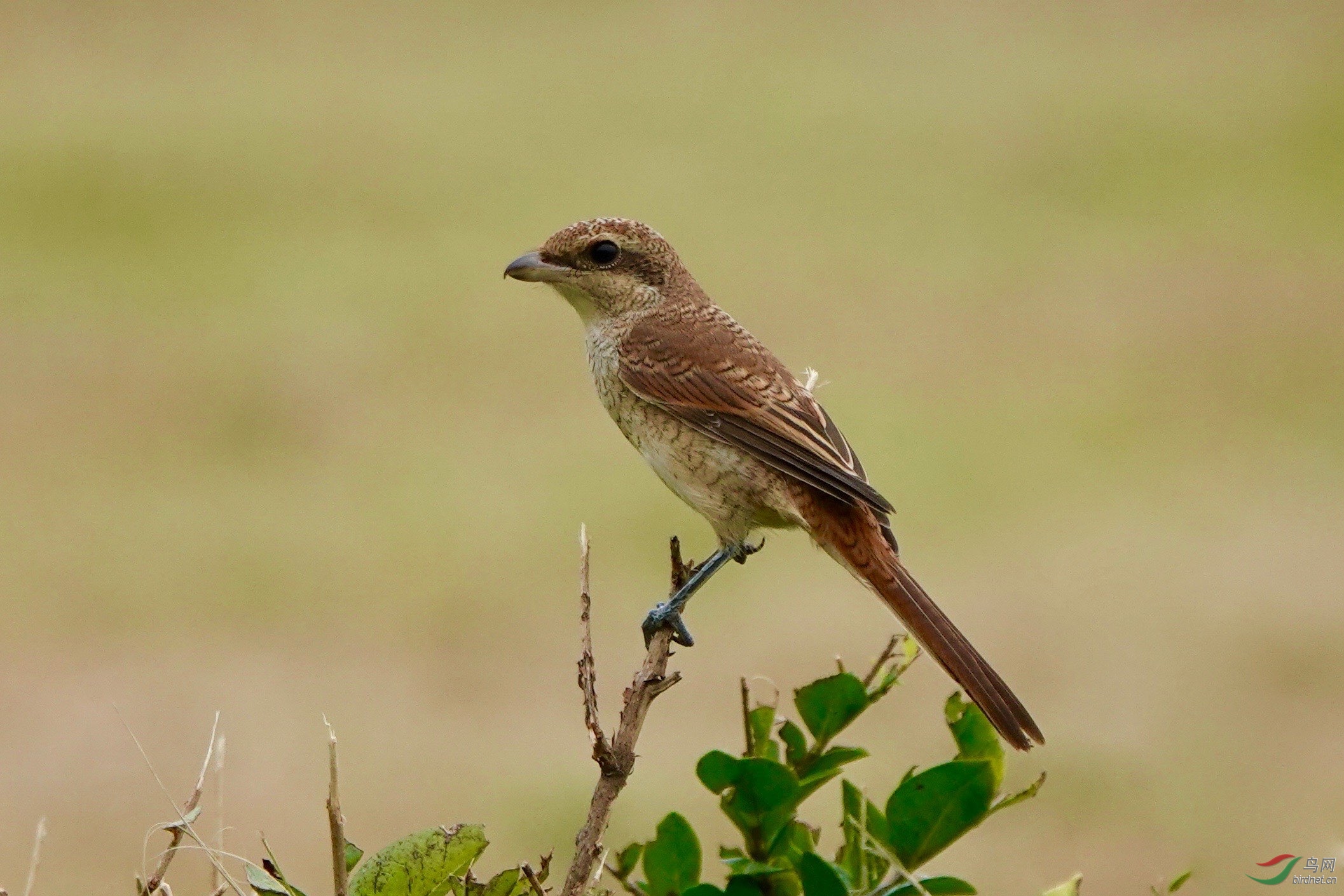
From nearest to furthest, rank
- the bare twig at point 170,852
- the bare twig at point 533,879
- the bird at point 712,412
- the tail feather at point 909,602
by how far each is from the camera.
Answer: the bare twig at point 533,879 < the bare twig at point 170,852 < the tail feather at point 909,602 < the bird at point 712,412

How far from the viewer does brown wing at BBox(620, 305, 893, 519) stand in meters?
3.48

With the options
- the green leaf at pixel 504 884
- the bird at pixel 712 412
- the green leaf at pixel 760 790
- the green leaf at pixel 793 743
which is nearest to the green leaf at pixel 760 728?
the green leaf at pixel 793 743

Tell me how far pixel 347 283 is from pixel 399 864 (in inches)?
443

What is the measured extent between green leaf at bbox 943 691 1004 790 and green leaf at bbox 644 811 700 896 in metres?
0.37

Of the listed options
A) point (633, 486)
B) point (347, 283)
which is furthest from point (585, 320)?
point (347, 283)

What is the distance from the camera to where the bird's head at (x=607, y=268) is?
12.2ft

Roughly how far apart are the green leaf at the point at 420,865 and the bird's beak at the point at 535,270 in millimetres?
1849

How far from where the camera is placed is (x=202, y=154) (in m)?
14.8

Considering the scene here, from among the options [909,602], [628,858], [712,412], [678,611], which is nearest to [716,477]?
[712,412]

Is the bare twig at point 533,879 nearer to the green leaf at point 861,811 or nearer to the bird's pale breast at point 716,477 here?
the green leaf at point 861,811

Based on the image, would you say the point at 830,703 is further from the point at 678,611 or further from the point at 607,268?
the point at 607,268

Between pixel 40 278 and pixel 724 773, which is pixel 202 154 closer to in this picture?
pixel 40 278

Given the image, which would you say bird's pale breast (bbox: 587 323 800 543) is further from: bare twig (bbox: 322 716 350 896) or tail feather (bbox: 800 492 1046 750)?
bare twig (bbox: 322 716 350 896)

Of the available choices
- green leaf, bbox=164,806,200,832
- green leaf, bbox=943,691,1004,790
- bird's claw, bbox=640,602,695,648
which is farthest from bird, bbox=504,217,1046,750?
green leaf, bbox=164,806,200,832
